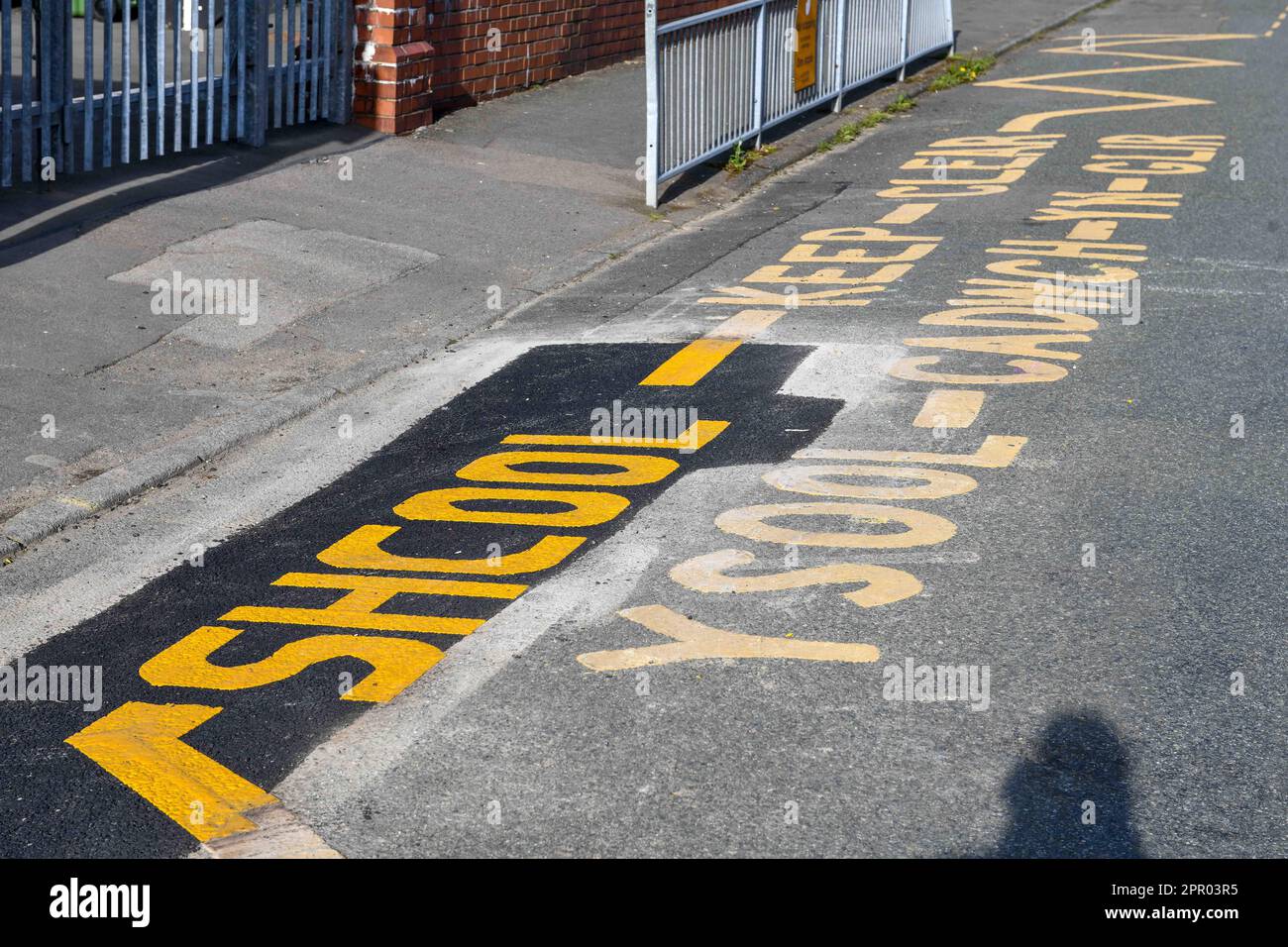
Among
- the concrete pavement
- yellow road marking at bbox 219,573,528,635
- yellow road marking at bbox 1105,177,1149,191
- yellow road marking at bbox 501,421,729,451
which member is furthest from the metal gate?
yellow road marking at bbox 1105,177,1149,191

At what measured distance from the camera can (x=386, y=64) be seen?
1247 cm

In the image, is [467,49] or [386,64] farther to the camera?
[467,49]

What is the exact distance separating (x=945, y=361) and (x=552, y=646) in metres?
3.75

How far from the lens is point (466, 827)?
13.1 feet

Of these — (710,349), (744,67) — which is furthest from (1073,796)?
(744,67)

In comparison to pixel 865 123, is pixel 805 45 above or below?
above

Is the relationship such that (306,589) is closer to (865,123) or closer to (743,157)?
(743,157)

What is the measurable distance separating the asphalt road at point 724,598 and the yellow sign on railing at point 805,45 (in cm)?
507

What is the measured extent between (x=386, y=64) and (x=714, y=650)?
8786 millimetres

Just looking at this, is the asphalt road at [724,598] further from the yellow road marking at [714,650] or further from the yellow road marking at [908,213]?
the yellow road marking at [908,213]

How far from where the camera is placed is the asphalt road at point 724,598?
13.4 ft

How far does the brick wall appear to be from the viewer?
41.0 feet

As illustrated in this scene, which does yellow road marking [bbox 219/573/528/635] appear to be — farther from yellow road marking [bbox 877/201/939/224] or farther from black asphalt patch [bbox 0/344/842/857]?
yellow road marking [bbox 877/201/939/224]
